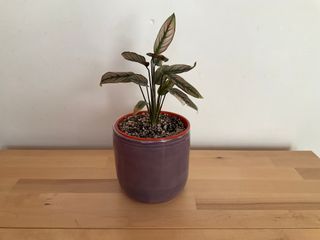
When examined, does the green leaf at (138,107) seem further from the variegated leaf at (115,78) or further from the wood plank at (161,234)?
the wood plank at (161,234)

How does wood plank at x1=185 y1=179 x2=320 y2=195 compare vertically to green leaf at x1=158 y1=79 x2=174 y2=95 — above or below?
below

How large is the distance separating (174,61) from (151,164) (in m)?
0.36

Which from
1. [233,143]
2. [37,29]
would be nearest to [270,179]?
[233,143]

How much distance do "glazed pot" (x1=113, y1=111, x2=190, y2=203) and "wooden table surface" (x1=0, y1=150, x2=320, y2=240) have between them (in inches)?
1.4

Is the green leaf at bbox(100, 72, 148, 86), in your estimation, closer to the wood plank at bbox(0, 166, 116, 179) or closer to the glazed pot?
the glazed pot

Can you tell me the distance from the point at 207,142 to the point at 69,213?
0.49 metres

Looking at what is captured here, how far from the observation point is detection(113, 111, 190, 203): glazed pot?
21.9 inches

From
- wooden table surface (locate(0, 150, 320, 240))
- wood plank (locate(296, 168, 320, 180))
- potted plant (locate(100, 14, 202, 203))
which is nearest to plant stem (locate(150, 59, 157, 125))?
potted plant (locate(100, 14, 202, 203))

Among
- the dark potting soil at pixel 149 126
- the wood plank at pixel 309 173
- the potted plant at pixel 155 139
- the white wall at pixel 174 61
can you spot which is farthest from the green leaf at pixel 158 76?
the wood plank at pixel 309 173

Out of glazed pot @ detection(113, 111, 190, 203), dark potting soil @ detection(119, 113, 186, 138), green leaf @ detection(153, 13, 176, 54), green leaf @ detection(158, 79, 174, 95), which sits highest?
green leaf @ detection(153, 13, 176, 54)

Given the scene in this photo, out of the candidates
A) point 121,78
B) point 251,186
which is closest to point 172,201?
point 251,186

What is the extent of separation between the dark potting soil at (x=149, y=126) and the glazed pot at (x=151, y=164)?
0.02 m

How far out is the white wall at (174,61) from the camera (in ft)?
2.42

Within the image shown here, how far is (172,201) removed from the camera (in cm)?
62
